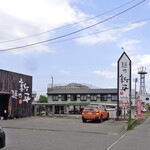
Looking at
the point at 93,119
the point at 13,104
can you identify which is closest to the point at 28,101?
the point at 13,104

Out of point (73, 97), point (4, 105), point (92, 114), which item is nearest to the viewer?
point (92, 114)

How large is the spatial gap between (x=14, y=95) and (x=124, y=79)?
11751 millimetres

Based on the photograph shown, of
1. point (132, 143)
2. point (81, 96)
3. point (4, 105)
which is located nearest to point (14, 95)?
point (4, 105)

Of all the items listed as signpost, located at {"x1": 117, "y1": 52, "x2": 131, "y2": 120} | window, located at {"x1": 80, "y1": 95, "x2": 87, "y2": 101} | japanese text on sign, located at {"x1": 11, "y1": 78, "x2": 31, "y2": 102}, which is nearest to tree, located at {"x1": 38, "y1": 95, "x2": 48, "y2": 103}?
window, located at {"x1": 80, "y1": 95, "x2": 87, "y2": 101}

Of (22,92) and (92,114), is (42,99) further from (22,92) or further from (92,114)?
(92,114)

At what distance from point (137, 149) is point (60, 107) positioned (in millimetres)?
48929

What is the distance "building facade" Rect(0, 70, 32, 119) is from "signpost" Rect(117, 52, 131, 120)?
9859mm

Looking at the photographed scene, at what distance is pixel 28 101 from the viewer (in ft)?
125

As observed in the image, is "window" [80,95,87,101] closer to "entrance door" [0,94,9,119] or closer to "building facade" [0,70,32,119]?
"building facade" [0,70,32,119]

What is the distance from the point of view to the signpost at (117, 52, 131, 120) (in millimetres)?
37438

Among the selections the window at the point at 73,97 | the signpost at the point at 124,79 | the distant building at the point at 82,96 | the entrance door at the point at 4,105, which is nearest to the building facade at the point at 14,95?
the entrance door at the point at 4,105

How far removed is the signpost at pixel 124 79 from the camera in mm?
37438

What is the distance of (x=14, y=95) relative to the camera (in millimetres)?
34906

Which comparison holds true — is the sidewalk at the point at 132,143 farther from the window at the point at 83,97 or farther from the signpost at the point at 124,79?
the window at the point at 83,97
